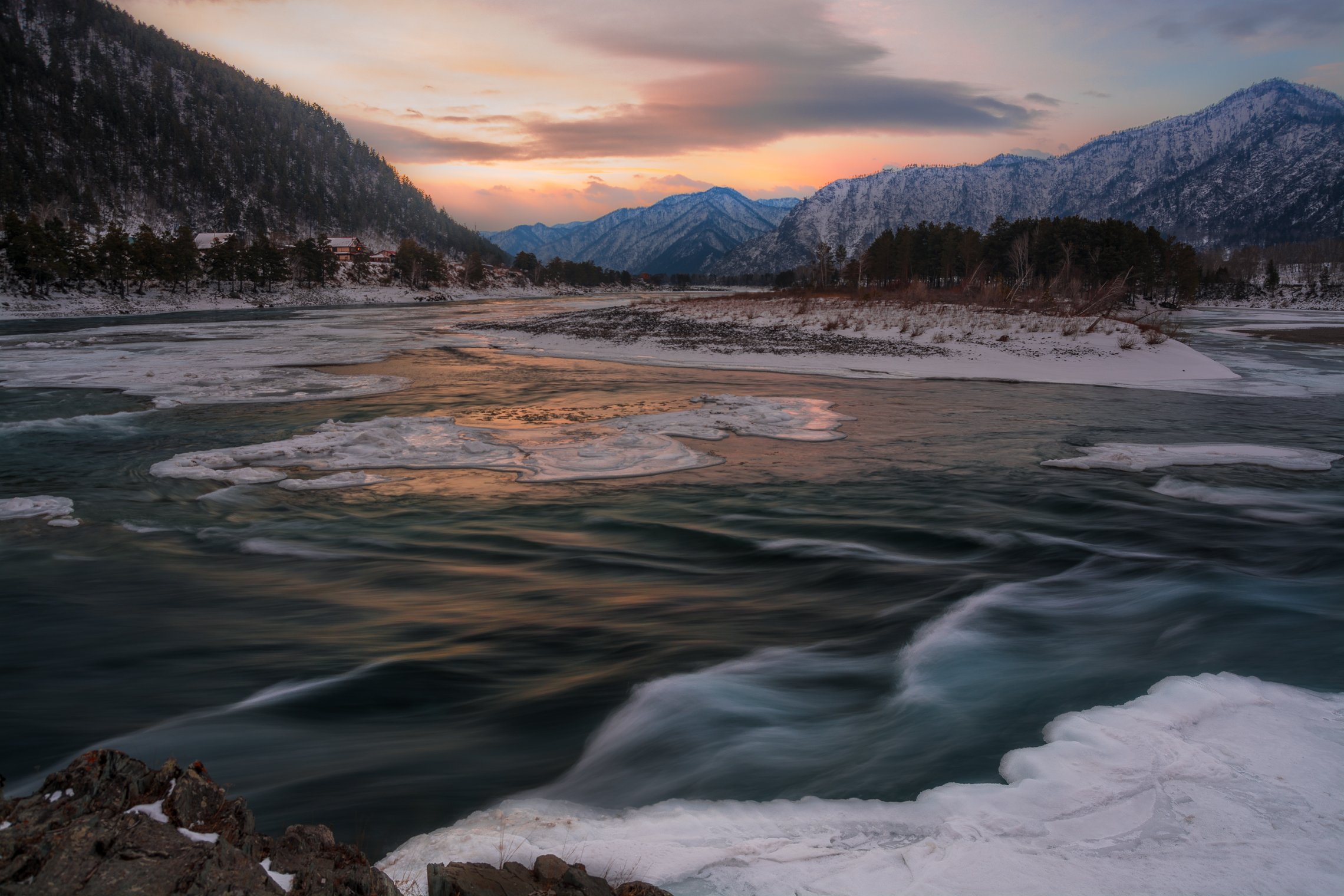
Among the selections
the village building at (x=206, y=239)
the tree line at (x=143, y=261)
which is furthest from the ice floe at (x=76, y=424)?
the village building at (x=206, y=239)

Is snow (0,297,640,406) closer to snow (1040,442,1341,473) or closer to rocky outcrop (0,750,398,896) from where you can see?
snow (1040,442,1341,473)

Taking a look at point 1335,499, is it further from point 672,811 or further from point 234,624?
point 234,624

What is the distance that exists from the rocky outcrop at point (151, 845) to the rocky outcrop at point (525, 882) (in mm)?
192

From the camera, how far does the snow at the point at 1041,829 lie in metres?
3.04

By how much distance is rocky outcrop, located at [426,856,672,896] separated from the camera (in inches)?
97.1

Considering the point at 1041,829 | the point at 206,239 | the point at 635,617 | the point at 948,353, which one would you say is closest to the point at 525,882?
the point at 1041,829

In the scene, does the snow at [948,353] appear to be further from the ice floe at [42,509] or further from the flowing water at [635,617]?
the ice floe at [42,509]

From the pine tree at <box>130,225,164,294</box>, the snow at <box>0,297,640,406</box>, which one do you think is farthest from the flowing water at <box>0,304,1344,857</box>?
the pine tree at <box>130,225,164,294</box>

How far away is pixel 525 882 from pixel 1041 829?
2300 millimetres

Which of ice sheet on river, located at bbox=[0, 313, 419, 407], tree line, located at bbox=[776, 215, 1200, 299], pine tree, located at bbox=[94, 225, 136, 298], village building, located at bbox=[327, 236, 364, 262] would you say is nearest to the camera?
ice sheet on river, located at bbox=[0, 313, 419, 407]

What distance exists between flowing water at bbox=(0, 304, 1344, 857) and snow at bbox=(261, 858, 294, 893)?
5.09ft

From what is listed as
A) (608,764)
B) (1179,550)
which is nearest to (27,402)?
(608,764)

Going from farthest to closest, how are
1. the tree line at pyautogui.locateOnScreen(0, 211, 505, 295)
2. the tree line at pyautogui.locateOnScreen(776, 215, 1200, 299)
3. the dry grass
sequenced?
the tree line at pyautogui.locateOnScreen(776, 215, 1200, 299), the tree line at pyautogui.locateOnScreen(0, 211, 505, 295), the dry grass

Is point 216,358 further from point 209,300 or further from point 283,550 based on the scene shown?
point 209,300
